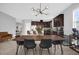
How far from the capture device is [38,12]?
2439 mm

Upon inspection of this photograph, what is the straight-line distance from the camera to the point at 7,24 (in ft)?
8.11

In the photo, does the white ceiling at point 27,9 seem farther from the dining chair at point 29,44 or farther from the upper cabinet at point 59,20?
the dining chair at point 29,44

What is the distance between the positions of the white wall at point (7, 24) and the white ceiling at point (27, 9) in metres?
0.09

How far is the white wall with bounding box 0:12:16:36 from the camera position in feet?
8.05

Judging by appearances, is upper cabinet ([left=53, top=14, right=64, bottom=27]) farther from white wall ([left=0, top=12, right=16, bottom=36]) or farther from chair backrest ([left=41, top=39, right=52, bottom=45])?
white wall ([left=0, top=12, right=16, bottom=36])

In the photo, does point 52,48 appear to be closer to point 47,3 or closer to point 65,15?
point 65,15

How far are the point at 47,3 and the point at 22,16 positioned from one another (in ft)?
2.08

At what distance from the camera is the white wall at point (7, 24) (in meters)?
2.46

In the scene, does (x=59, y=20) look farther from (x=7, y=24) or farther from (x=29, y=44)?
(x=7, y=24)

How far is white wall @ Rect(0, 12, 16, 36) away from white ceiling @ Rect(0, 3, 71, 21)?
0.09 meters

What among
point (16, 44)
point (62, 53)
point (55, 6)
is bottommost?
point (62, 53)

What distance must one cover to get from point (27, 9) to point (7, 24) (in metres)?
0.56

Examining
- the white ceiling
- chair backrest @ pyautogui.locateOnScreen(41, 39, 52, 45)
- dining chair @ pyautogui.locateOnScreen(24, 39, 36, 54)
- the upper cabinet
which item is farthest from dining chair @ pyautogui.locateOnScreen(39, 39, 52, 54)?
the white ceiling

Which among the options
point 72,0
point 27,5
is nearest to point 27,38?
point 27,5
